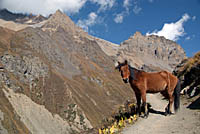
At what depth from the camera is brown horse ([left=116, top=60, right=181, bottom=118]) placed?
859 cm

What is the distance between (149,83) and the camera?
8977 millimetres

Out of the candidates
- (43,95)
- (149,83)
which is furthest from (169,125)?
(43,95)

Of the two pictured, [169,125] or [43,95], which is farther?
[43,95]

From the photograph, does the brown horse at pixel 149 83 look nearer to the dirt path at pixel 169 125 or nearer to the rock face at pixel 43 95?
the dirt path at pixel 169 125

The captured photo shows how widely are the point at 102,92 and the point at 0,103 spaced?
249 feet

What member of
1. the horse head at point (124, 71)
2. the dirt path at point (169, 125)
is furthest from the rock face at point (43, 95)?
the horse head at point (124, 71)

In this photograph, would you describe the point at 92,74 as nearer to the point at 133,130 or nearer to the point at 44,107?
the point at 44,107

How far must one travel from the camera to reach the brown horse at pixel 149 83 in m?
8.59

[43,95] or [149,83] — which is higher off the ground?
[149,83]

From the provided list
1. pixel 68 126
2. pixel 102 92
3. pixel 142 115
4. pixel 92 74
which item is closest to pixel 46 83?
pixel 68 126

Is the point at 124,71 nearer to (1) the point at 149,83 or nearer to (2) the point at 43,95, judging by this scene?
(1) the point at 149,83

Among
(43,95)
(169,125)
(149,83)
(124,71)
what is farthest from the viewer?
(43,95)

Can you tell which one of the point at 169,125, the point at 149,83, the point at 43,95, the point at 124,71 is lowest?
the point at 43,95

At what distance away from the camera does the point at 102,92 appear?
A: 12925 cm
